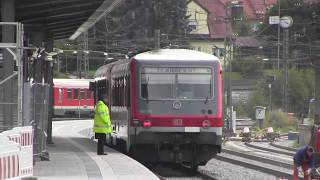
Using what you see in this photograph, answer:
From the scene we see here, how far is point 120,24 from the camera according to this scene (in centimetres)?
9000

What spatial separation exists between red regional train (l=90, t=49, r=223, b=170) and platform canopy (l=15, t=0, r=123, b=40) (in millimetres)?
2467

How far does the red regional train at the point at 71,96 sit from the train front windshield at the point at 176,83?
4251cm

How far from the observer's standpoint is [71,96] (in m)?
62.5

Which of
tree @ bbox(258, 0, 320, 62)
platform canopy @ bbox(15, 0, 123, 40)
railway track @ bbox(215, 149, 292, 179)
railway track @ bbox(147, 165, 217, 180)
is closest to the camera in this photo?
railway track @ bbox(147, 165, 217, 180)

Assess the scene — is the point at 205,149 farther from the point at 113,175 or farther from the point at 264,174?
the point at 113,175

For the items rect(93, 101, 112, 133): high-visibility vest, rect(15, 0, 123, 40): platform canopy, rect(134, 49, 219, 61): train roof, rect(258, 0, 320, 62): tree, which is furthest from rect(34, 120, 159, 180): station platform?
rect(258, 0, 320, 62): tree

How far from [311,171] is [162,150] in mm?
4851

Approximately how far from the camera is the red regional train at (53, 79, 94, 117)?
6216 cm

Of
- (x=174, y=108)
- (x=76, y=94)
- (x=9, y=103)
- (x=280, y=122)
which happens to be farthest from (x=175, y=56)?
(x=76, y=94)

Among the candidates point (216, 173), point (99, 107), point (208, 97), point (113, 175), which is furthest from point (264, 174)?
point (113, 175)

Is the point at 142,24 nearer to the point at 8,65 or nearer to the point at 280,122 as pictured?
the point at 280,122

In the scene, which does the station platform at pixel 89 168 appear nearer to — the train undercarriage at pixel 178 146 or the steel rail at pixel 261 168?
the train undercarriage at pixel 178 146

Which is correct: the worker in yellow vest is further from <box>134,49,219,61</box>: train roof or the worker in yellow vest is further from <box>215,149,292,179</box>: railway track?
<box>215,149,292,179</box>: railway track

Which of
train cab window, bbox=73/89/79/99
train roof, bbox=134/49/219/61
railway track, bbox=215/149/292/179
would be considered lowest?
railway track, bbox=215/149/292/179
